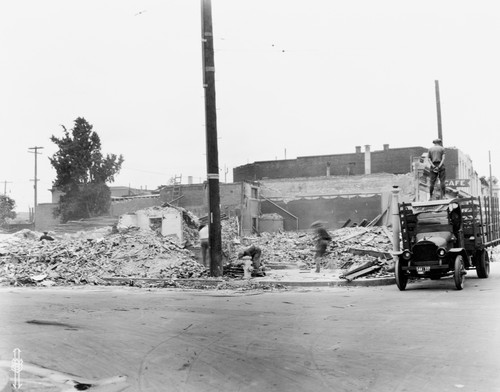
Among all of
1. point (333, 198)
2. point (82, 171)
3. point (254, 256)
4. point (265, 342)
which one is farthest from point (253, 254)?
point (333, 198)

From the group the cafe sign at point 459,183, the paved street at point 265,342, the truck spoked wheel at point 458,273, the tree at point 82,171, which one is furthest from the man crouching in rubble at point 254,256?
the tree at point 82,171

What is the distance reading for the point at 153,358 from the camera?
630cm

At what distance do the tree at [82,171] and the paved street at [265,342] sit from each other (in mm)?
19621

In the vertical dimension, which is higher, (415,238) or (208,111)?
(208,111)

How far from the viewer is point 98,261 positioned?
19016 millimetres

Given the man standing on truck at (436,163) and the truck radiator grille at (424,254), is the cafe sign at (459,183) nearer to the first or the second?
the man standing on truck at (436,163)

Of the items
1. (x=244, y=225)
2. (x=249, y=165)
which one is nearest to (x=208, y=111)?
(x=244, y=225)

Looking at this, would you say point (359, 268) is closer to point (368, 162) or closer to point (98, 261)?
point (98, 261)

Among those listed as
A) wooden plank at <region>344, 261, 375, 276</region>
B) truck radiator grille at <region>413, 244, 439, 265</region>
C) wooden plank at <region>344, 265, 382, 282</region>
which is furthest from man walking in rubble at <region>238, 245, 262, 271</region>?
truck radiator grille at <region>413, 244, 439, 265</region>

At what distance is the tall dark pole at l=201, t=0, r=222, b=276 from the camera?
1598 cm

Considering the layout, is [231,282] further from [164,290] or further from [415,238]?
[415,238]

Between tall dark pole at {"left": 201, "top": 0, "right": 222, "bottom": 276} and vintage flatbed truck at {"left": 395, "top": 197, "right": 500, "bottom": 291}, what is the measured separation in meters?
5.45

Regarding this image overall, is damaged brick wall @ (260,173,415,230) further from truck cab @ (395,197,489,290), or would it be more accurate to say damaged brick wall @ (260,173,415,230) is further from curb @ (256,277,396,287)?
truck cab @ (395,197,489,290)

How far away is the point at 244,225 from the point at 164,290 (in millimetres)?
31432
